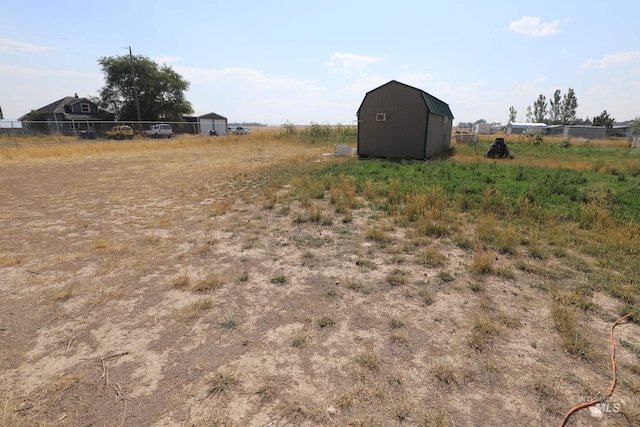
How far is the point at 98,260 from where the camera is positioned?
15.7ft

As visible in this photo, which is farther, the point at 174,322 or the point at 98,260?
the point at 98,260

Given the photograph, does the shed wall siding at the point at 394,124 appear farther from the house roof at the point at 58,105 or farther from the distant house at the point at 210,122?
the house roof at the point at 58,105

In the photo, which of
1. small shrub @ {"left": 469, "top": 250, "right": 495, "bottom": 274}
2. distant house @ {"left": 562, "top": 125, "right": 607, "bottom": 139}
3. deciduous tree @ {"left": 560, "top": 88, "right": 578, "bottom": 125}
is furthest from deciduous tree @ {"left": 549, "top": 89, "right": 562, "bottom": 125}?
small shrub @ {"left": 469, "top": 250, "right": 495, "bottom": 274}

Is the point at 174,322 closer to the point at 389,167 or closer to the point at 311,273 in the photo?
the point at 311,273

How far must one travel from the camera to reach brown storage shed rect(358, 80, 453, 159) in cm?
1432

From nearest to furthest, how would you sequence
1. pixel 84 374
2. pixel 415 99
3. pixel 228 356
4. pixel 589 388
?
pixel 589 388 < pixel 84 374 < pixel 228 356 < pixel 415 99

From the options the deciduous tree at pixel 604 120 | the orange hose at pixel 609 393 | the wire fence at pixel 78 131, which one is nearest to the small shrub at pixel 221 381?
the orange hose at pixel 609 393

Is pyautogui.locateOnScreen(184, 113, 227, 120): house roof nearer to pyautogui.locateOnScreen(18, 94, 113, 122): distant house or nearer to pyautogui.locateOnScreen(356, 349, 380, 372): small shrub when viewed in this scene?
pyautogui.locateOnScreen(18, 94, 113, 122): distant house

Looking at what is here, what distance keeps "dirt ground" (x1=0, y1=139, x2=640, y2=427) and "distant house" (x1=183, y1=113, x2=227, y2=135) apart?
141ft

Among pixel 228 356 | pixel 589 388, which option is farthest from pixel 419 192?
pixel 228 356

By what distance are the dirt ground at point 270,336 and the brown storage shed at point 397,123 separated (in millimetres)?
10295

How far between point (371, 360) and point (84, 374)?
8.12 feet

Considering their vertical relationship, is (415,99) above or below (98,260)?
above

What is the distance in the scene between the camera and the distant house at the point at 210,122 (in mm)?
45809
